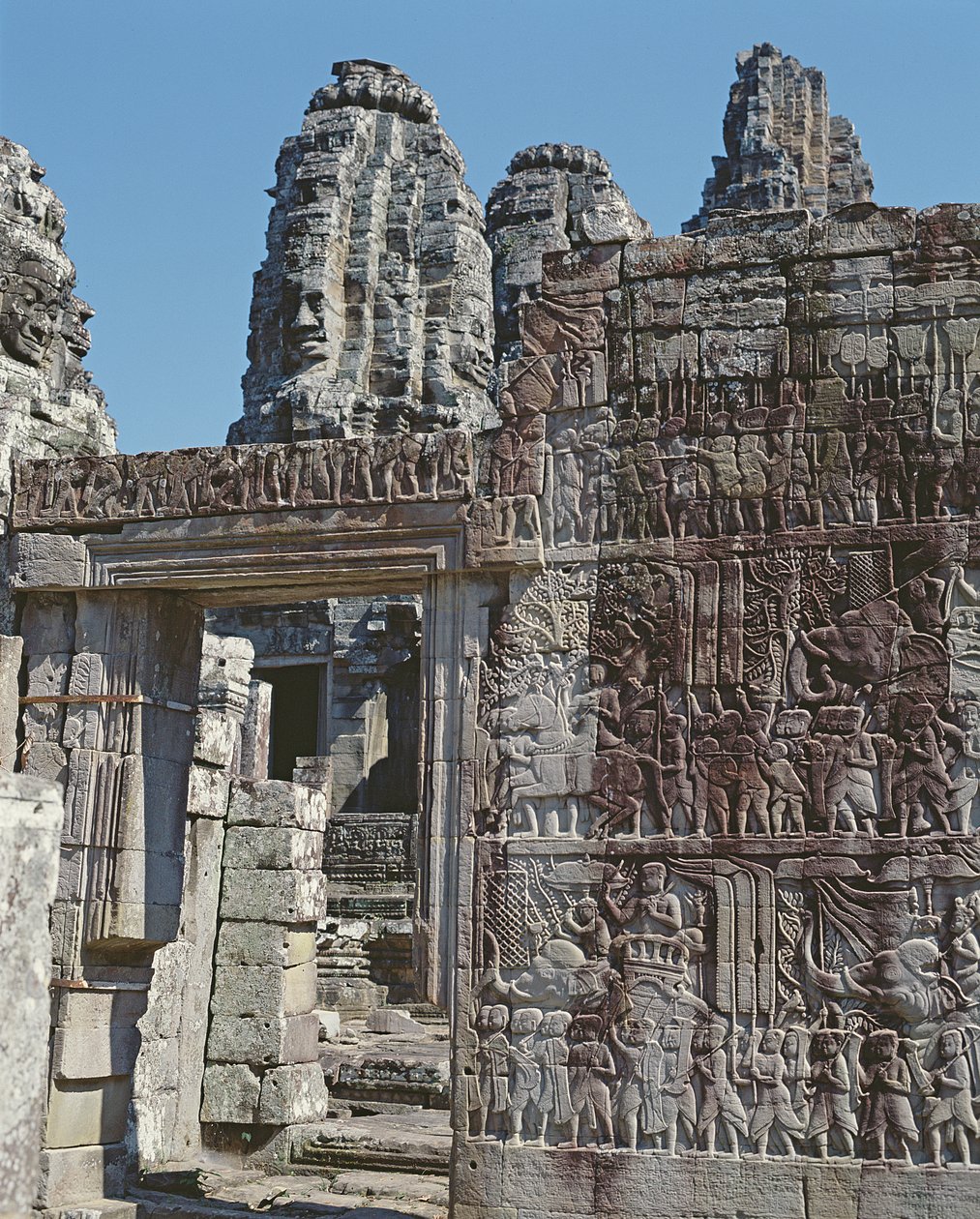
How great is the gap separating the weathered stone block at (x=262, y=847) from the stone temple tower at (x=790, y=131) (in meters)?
31.4

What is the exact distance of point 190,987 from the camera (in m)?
11.3

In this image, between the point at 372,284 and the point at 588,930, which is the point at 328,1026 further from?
the point at 372,284

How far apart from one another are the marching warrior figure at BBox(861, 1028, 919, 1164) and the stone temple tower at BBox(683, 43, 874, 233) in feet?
115

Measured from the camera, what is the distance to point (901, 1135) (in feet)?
24.5

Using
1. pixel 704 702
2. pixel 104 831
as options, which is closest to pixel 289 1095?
pixel 104 831

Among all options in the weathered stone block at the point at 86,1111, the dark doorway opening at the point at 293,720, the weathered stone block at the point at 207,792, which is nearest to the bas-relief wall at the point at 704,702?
the weathered stone block at the point at 86,1111

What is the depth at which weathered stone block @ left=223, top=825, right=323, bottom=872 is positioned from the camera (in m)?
11.8

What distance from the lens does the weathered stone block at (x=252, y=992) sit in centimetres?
1150

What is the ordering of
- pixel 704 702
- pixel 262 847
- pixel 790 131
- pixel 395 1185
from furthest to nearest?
pixel 790 131, pixel 262 847, pixel 395 1185, pixel 704 702

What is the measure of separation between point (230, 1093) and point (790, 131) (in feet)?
118

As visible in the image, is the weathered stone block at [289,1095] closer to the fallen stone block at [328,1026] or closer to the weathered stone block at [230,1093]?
the weathered stone block at [230,1093]

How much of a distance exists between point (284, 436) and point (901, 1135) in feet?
59.2

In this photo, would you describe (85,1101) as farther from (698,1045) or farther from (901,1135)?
(901,1135)

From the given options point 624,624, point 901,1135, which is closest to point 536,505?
point 624,624
